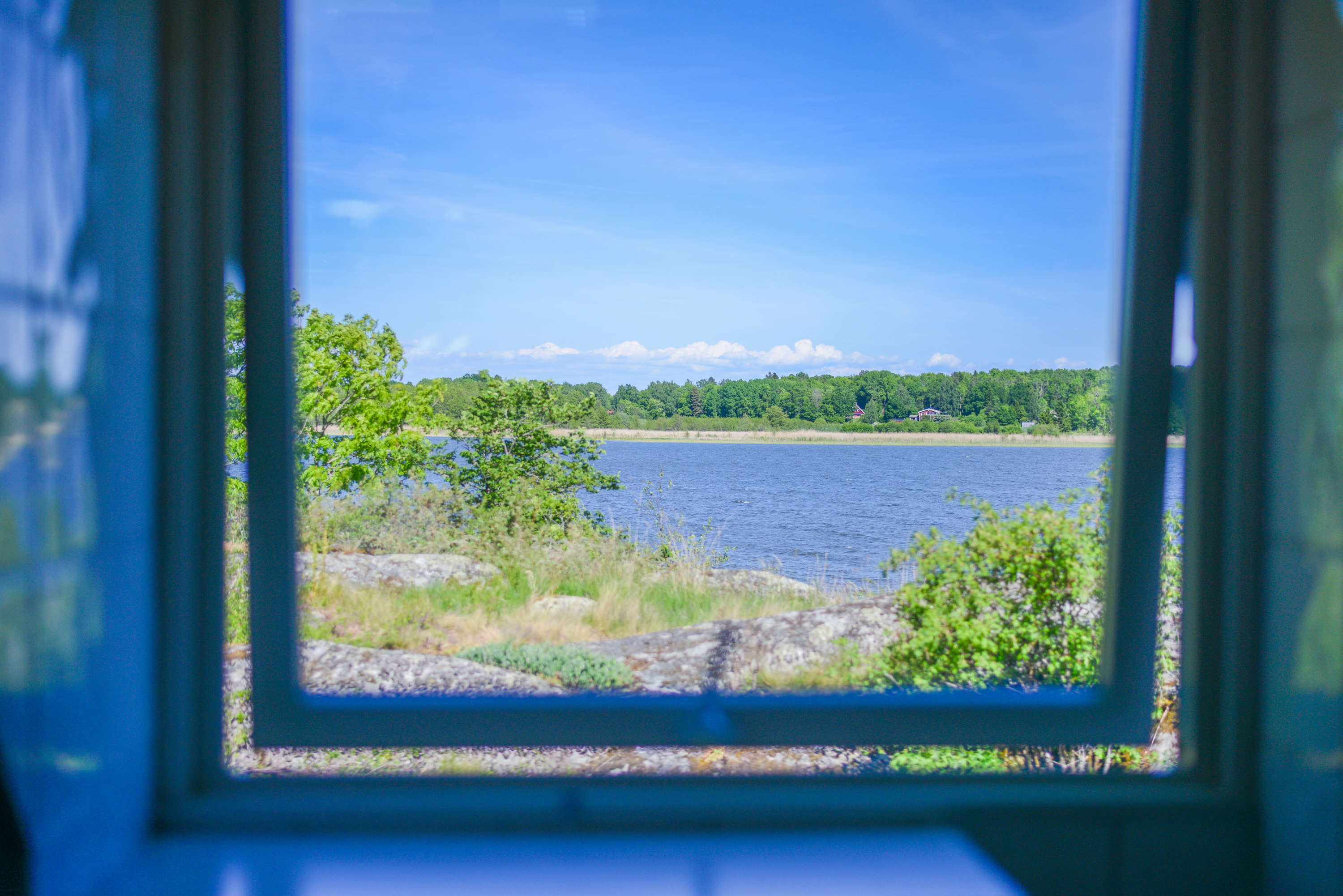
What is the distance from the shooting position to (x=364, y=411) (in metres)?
2.01

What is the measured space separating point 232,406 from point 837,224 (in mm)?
1322

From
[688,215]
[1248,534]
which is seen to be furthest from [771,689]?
[688,215]

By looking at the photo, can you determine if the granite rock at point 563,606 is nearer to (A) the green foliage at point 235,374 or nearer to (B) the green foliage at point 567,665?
(B) the green foliage at point 567,665

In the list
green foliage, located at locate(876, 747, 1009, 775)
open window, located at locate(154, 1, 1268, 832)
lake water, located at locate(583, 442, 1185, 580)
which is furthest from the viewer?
green foliage, located at locate(876, 747, 1009, 775)

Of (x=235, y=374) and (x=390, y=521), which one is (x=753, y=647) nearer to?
(x=390, y=521)

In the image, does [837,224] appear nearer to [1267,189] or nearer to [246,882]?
[1267,189]

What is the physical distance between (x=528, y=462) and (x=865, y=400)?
35.9 inches

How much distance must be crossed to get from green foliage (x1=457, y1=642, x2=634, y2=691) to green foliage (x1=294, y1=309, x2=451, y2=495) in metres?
0.56

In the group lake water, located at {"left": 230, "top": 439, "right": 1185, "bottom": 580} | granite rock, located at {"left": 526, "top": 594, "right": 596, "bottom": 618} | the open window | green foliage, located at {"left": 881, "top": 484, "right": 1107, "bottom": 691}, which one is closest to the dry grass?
granite rock, located at {"left": 526, "top": 594, "right": 596, "bottom": 618}

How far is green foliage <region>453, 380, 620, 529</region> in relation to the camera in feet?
6.80

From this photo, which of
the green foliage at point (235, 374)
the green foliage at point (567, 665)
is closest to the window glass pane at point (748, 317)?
the green foliage at point (567, 665)

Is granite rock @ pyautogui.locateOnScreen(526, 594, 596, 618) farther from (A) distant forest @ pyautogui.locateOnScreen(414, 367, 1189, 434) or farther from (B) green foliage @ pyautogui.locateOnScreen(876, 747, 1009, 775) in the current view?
(B) green foliage @ pyautogui.locateOnScreen(876, 747, 1009, 775)

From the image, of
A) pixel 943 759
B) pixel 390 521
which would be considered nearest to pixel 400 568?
pixel 390 521

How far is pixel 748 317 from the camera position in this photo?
1799 millimetres
